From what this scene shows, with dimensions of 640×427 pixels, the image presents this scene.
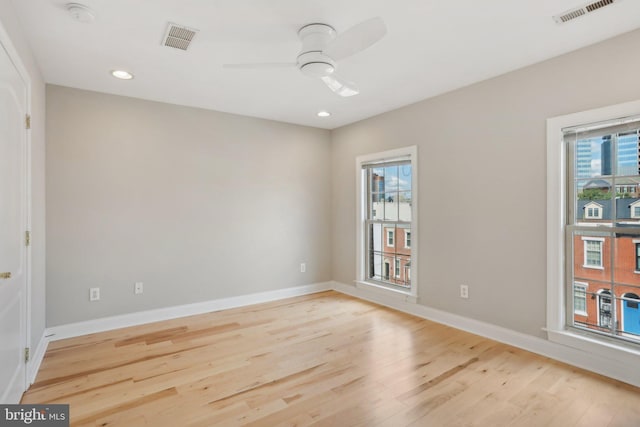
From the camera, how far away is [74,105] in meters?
3.32

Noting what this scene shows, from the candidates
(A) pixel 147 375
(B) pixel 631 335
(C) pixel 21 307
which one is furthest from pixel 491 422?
(C) pixel 21 307

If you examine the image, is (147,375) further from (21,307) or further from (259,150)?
(259,150)

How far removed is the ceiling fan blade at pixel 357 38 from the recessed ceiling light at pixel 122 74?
199 centimetres

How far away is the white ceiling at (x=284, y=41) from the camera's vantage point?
6.77ft

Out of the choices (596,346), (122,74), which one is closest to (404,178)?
(596,346)

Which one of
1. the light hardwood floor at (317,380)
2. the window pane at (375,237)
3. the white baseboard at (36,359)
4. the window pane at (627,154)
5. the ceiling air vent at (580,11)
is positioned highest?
the ceiling air vent at (580,11)

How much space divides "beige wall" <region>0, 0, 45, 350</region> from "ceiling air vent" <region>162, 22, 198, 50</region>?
0.87 metres

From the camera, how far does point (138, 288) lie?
12.0ft

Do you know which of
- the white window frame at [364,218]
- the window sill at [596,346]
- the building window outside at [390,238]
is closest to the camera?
the window sill at [596,346]

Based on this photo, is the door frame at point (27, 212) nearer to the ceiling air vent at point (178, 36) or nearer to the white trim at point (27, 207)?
the white trim at point (27, 207)

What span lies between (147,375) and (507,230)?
331cm

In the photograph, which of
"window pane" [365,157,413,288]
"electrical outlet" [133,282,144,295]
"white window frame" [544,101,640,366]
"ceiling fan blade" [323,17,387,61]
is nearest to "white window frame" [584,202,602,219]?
"white window frame" [544,101,640,366]

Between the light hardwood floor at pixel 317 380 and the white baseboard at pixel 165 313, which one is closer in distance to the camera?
the light hardwood floor at pixel 317 380

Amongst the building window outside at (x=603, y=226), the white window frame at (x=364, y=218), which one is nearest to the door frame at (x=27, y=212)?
the white window frame at (x=364, y=218)
